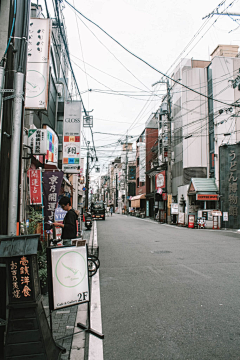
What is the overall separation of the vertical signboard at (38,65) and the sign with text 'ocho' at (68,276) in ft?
17.7

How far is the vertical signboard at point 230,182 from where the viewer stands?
72.3 feet

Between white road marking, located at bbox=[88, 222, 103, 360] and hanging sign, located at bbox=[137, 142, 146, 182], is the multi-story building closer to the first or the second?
hanging sign, located at bbox=[137, 142, 146, 182]

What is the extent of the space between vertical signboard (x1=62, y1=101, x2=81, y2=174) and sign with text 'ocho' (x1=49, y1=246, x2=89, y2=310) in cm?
1344

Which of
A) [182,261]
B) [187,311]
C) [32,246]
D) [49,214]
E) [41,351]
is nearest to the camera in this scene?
[41,351]

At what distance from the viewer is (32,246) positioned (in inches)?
124

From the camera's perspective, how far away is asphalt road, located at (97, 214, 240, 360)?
352cm

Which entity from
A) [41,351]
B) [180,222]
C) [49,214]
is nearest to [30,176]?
[49,214]

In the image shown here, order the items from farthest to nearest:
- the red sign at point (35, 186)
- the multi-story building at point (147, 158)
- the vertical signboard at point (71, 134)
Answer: the multi-story building at point (147, 158), the vertical signboard at point (71, 134), the red sign at point (35, 186)

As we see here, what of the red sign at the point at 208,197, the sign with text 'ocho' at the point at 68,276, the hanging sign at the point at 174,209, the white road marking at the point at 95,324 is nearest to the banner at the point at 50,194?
the white road marking at the point at 95,324

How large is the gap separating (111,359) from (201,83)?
29.5 meters

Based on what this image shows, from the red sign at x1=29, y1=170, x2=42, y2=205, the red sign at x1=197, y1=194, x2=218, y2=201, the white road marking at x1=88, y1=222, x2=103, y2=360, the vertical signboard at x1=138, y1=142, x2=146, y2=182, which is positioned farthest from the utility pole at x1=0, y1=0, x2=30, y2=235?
the vertical signboard at x1=138, y1=142, x2=146, y2=182

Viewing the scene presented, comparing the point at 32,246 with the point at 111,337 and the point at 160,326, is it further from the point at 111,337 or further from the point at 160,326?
the point at 160,326

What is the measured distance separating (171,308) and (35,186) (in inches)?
242

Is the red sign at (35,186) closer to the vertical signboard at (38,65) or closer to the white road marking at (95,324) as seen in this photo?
the vertical signboard at (38,65)
